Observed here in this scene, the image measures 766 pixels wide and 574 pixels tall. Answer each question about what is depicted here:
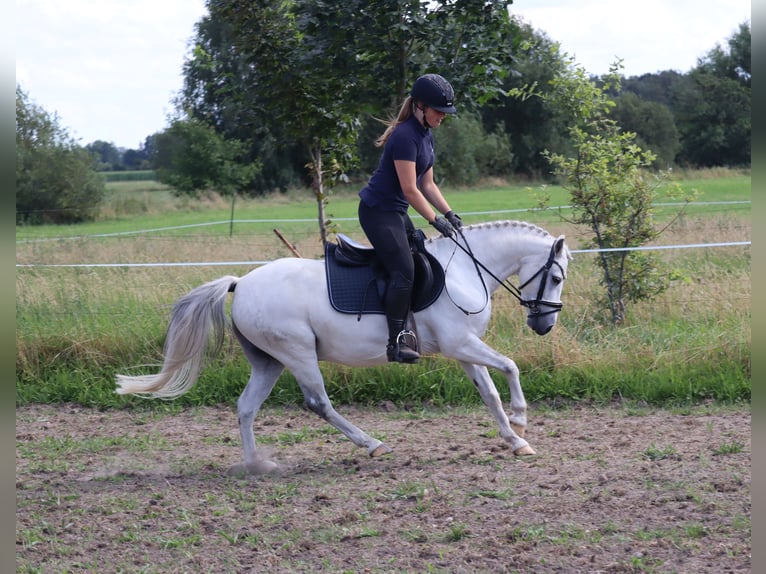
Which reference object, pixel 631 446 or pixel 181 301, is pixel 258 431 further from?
pixel 631 446

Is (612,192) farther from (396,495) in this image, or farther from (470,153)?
(470,153)

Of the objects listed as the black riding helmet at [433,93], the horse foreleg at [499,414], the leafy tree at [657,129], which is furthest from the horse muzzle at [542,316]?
the leafy tree at [657,129]

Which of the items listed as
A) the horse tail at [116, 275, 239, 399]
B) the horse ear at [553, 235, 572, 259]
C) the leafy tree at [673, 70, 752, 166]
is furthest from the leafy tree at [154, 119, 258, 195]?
the horse ear at [553, 235, 572, 259]

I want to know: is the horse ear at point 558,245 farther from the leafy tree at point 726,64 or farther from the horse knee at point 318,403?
the leafy tree at point 726,64

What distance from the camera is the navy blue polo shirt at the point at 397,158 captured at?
5516mm

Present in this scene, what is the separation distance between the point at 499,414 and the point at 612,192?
12.3ft

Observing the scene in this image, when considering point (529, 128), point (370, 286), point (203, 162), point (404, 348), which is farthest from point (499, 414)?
point (529, 128)

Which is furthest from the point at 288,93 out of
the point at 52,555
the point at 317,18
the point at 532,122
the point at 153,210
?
the point at 532,122

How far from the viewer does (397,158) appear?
551 cm

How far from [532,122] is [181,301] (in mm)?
46600

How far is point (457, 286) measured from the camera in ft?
19.5

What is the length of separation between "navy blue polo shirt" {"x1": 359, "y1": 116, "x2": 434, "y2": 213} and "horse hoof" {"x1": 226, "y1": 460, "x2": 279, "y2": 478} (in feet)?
6.43

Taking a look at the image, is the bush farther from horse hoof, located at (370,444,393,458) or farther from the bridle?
horse hoof, located at (370,444,393,458)

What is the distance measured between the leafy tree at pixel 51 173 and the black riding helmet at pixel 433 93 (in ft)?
90.9
